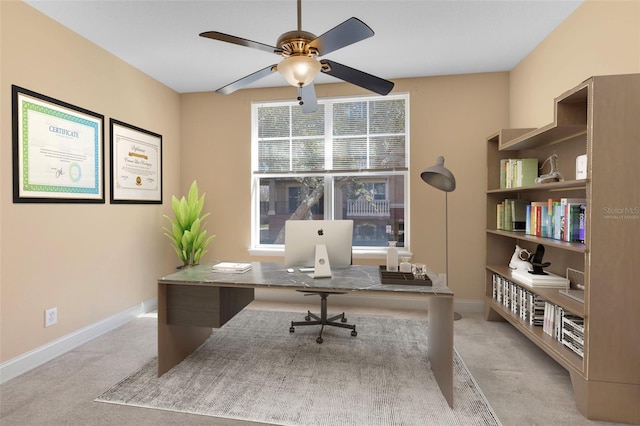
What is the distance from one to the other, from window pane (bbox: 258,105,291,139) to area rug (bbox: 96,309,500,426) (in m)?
2.46

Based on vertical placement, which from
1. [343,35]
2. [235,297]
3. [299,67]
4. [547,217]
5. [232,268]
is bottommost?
[235,297]

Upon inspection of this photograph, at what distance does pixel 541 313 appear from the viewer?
2.53m

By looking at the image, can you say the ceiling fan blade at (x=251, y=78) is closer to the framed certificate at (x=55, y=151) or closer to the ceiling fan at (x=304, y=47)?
the ceiling fan at (x=304, y=47)

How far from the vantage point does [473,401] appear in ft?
6.51

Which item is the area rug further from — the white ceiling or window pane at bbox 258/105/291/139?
the white ceiling

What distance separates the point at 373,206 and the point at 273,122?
1691 millimetres

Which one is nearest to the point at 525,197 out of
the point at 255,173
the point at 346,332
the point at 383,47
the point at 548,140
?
the point at 548,140

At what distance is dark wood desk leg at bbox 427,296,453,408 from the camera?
Answer: 196cm

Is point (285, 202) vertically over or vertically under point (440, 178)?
under

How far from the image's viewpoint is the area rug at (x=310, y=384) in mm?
1864

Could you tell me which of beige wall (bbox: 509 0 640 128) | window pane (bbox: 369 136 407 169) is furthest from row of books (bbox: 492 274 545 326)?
window pane (bbox: 369 136 407 169)

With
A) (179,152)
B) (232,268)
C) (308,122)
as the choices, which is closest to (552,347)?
(232,268)

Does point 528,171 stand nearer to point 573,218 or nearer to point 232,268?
point 573,218

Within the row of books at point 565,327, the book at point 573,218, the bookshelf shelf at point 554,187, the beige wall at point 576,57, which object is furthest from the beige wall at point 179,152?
the row of books at point 565,327
